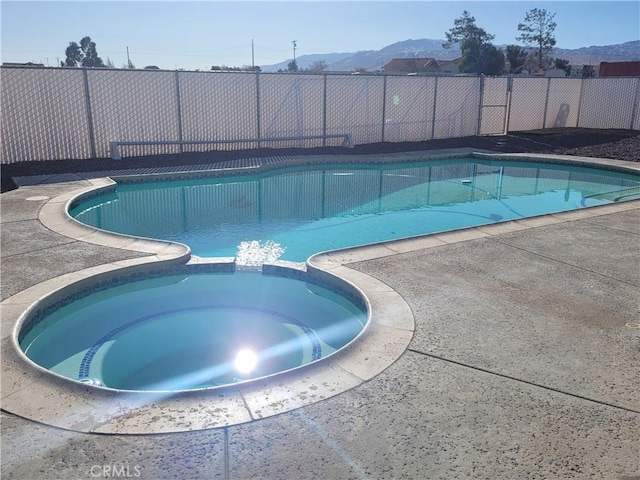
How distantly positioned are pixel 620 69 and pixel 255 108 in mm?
31159

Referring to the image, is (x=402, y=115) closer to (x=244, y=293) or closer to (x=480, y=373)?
(x=244, y=293)

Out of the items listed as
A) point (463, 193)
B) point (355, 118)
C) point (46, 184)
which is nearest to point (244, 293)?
point (46, 184)

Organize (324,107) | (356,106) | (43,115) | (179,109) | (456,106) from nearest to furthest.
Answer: (43,115) → (179,109) → (324,107) → (356,106) → (456,106)

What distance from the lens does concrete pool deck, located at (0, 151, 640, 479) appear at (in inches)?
104

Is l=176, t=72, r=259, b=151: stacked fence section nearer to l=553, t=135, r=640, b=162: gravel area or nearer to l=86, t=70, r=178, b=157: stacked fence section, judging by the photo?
l=86, t=70, r=178, b=157: stacked fence section

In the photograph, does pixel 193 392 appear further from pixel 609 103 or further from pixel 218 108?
pixel 609 103

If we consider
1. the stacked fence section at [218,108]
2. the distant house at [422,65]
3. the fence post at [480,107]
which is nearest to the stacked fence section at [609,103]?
the fence post at [480,107]

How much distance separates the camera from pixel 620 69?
3522 centimetres

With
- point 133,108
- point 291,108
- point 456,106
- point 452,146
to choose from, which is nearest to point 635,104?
point 456,106

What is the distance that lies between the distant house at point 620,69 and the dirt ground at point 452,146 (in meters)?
18.4

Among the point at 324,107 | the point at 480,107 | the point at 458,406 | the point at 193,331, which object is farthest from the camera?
the point at 480,107

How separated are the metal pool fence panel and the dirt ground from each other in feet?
1.31

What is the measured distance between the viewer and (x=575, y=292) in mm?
4922

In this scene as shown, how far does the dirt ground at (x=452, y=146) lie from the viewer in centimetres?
1160
